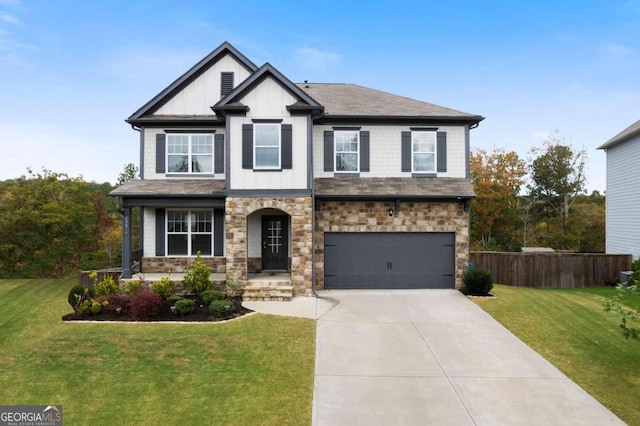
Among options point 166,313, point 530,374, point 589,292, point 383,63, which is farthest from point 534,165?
point 166,313

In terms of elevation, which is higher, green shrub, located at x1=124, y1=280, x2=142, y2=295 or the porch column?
the porch column

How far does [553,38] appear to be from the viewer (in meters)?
19.6

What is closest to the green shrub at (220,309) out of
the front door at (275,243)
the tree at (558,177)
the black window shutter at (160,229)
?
the front door at (275,243)

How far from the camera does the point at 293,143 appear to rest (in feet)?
41.0

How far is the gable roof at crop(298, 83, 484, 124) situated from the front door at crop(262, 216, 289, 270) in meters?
4.51

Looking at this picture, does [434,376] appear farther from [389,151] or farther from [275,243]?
[389,151]

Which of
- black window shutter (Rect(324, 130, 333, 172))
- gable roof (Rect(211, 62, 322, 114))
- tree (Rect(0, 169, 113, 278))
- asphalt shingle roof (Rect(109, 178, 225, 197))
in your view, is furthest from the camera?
tree (Rect(0, 169, 113, 278))

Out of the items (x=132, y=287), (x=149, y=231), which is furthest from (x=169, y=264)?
(x=132, y=287)

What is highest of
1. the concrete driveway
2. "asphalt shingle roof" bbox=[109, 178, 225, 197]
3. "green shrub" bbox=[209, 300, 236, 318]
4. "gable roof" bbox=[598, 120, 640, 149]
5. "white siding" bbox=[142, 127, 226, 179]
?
"gable roof" bbox=[598, 120, 640, 149]

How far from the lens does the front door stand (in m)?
14.5

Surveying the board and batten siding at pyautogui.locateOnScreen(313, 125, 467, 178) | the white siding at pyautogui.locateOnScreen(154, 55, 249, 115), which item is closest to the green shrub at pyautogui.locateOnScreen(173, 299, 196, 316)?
the board and batten siding at pyautogui.locateOnScreen(313, 125, 467, 178)

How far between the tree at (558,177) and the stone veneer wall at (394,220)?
2124cm

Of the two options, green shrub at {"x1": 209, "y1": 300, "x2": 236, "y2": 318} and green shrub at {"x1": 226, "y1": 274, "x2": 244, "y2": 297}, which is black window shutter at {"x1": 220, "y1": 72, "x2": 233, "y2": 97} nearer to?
green shrub at {"x1": 226, "y1": 274, "x2": 244, "y2": 297}

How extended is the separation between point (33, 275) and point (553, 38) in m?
36.0
